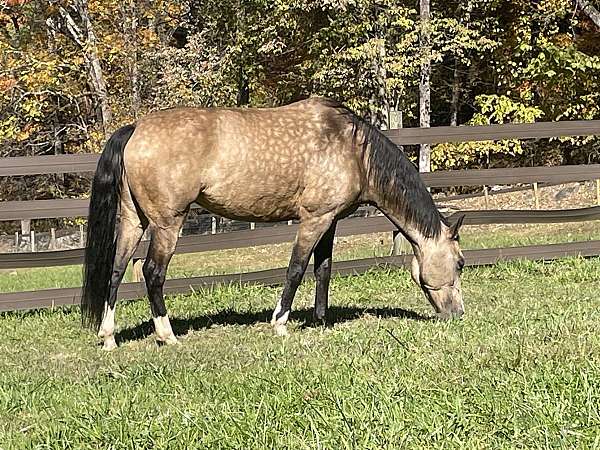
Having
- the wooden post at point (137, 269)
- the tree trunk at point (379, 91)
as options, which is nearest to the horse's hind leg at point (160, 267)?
the wooden post at point (137, 269)

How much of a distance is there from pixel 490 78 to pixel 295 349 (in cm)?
2177

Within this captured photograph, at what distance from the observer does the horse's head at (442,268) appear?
6.37m

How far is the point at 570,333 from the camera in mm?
4781

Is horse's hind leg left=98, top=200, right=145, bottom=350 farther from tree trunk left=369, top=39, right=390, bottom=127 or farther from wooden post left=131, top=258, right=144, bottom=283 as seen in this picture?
tree trunk left=369, top=39, right=390, bottom=127

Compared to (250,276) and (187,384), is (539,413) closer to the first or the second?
(187,384)

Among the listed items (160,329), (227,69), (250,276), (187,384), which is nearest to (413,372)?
(187,384)

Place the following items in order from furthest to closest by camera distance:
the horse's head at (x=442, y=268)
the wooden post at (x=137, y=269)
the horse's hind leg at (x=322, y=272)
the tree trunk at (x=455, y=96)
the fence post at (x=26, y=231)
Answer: the tree trunk at (x=455, y=96) → the fence post at (x=26, y=231) → the wooden post at (x=137, y=269) → the horse's hind leg at (x=322, y=272) → the horse's head at (x=442, y=268)

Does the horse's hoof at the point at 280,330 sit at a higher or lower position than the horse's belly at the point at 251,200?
lower

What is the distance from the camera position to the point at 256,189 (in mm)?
6094

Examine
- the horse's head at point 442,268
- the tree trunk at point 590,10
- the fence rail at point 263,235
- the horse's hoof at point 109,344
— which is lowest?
the fence rail at point 263,235

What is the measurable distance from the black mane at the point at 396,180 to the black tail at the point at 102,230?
184cm

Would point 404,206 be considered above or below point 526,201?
above

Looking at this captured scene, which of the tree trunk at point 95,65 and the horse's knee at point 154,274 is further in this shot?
the tree trunk at point 95,65

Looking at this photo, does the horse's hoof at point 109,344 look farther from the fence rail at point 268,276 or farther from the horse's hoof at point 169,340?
the fence rail at point 268,276
